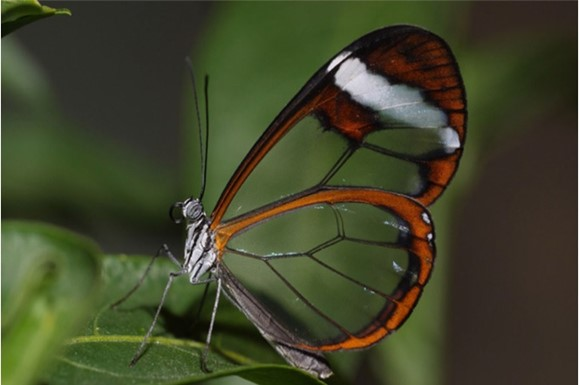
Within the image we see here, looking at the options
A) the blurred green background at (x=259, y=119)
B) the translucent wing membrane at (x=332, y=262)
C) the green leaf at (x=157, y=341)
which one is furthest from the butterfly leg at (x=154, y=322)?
the blurred green background at (x=259, y=119)

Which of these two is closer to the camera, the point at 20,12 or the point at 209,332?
the point at 20,12

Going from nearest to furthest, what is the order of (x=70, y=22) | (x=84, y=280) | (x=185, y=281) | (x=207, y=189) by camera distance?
(x=84, y=280) < (x=185, y=281) < (x=207, y=189) < (x=70, y=22)

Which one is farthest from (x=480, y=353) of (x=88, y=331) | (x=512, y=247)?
(x=88, y=331)

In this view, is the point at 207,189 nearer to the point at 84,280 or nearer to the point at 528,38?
the point at 84,280

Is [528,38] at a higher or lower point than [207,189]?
higher

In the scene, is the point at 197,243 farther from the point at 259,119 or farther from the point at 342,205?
the point at 259,119

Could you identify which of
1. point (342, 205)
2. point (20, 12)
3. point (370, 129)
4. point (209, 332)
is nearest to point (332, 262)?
point (342, 205)

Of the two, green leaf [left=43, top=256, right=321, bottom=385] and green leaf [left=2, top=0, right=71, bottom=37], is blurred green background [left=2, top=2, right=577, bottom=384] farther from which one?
green leaf [left=2, top=0, right=71, bottom=37]
